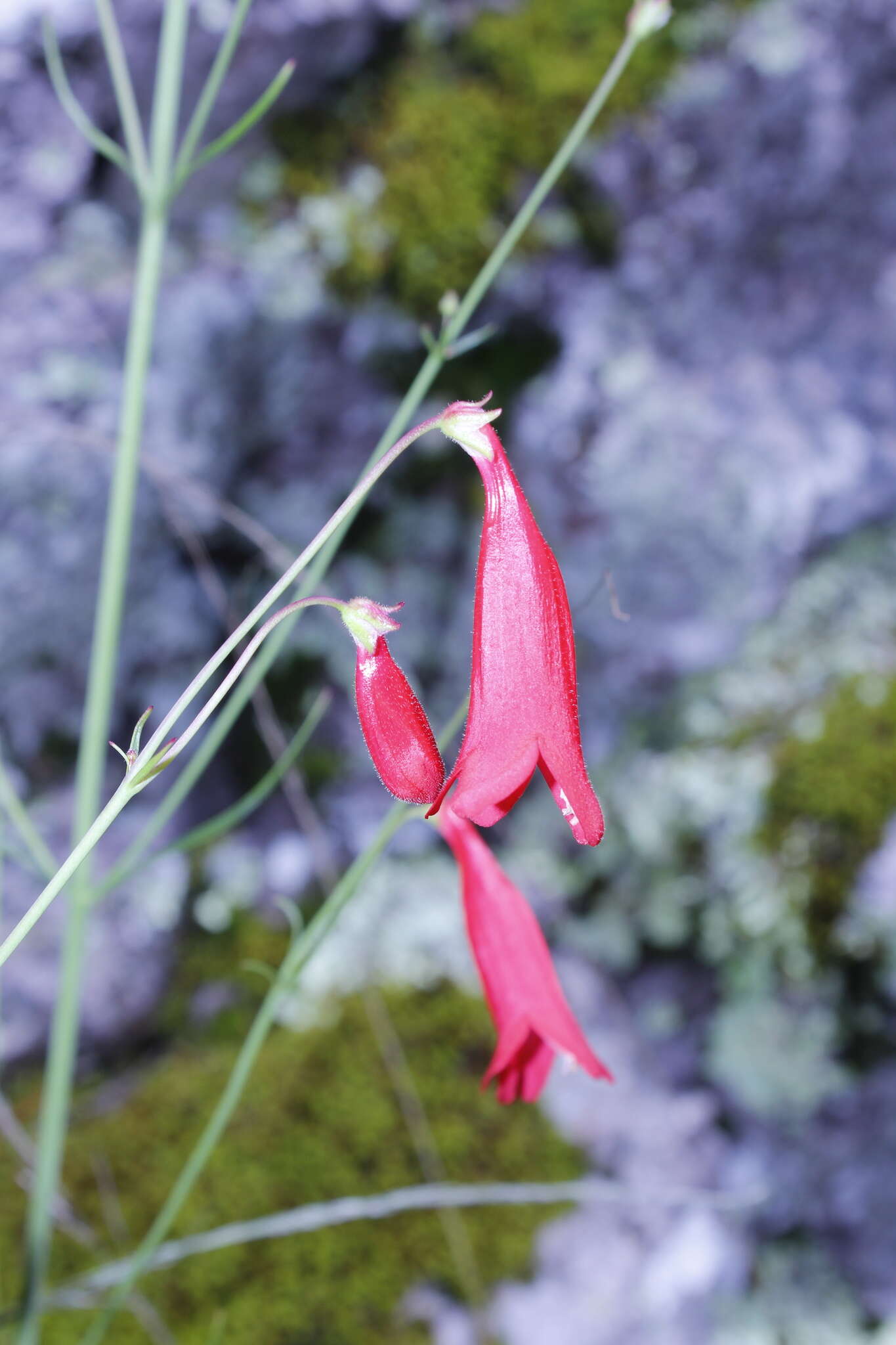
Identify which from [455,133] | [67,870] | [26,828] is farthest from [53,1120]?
[455,133]

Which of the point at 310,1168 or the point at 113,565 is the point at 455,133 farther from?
the point at 310,1168

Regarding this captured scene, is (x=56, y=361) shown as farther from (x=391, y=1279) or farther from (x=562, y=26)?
(x=391, y=1279)

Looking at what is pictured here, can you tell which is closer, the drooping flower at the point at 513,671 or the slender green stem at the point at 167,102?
the drooping flower at the point at 513,671

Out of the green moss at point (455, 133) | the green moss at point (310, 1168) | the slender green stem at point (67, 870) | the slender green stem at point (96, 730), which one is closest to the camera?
the slender green stem at point (67, 870)

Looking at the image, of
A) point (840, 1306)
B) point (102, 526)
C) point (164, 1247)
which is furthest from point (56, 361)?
point (840, 1306)

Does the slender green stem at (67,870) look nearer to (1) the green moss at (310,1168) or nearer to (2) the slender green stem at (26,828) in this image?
(2) the slender green stem at (26,828)

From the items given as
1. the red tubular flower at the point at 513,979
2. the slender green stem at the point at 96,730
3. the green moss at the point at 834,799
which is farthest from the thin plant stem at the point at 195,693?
the green moss at the point at 834,799

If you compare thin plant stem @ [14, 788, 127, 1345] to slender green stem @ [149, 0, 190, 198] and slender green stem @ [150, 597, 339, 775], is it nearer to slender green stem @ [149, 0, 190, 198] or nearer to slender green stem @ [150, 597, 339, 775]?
slender green stem @ [150, 597, 339, 775]
